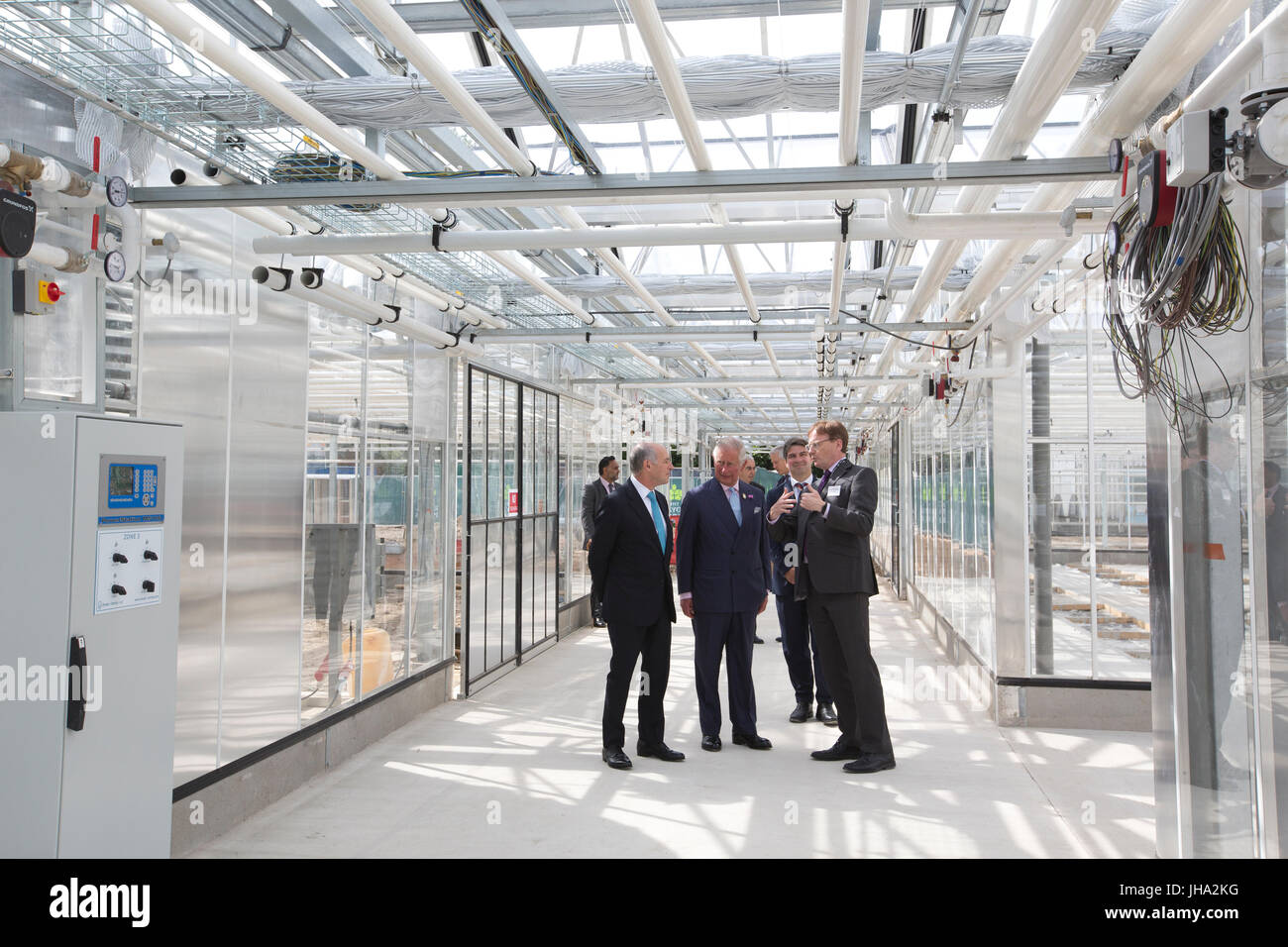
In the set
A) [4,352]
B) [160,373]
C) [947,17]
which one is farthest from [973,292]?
[4,352]

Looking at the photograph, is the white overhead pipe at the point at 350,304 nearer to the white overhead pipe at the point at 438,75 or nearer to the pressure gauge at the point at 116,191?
the pressure gauge at the point at 116,191

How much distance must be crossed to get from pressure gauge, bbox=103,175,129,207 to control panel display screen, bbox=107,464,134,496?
940mm

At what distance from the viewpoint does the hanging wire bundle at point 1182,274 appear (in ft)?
8.44

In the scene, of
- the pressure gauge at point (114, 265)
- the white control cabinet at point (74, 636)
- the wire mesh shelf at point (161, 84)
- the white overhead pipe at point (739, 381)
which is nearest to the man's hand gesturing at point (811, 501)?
the wire mesh shelf at point (161, 84)

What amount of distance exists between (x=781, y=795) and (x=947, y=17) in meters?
3.72

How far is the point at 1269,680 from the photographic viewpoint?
2.82 metres

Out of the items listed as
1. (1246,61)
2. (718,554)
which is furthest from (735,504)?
(1246,61)

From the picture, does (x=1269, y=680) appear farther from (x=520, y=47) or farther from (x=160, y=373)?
(x=160, y=373)

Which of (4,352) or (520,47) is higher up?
(520,47)

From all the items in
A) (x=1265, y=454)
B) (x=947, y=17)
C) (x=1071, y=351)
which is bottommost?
(x=1265, y=454)

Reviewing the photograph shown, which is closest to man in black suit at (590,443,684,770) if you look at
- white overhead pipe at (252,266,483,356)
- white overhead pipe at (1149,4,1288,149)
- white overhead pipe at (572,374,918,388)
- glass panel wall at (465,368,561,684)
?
white overhead pipe at (252,266,483,356)

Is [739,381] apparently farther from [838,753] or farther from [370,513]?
[838,753]

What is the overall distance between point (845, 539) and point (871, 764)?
128cm
